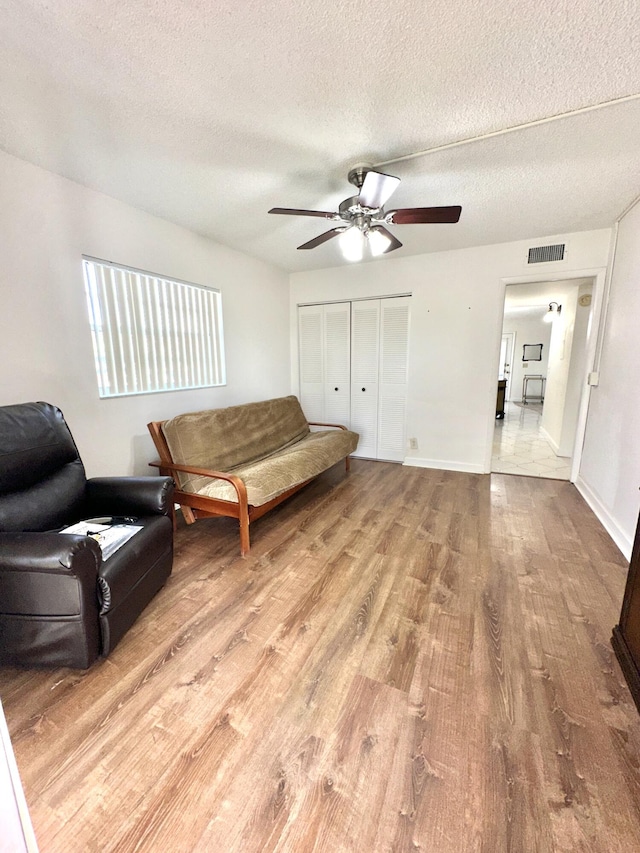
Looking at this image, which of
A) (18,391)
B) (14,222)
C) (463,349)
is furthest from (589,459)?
(14,222)

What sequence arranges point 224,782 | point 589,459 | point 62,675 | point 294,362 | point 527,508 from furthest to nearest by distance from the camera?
1. point 294,362
2. point 589,459
3. point 527,508
4. point 62,675
5. point 224,782

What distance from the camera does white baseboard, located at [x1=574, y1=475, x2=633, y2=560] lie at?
2189 mm

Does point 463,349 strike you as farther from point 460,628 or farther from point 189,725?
point 189,725

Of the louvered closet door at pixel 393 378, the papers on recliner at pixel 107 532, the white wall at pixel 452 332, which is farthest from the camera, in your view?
the louvered closet door at pixel 393 378

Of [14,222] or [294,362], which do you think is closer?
[14,222]

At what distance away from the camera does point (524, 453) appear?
4605 mm

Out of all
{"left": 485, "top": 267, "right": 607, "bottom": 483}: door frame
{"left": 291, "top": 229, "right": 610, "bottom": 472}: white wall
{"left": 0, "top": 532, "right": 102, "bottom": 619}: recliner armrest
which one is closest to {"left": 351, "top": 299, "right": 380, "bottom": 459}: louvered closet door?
{"left": 291, "top": 229, "right": 610, "bottom": 472}: white wall

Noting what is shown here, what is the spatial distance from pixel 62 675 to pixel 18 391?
1554 millimetres

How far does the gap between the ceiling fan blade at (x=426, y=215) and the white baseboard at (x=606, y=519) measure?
7.35ft

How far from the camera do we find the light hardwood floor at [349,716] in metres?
0.92

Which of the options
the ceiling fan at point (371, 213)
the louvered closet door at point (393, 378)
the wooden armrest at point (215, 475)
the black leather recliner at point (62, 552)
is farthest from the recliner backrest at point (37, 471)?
the louvered closet door at point (393, 378)

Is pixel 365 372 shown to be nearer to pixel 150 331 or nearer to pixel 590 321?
pixel 590 321

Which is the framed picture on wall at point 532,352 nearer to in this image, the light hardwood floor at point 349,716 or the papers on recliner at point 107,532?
the light hardwood floor at point 349,716

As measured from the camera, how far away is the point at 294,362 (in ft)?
15.2
